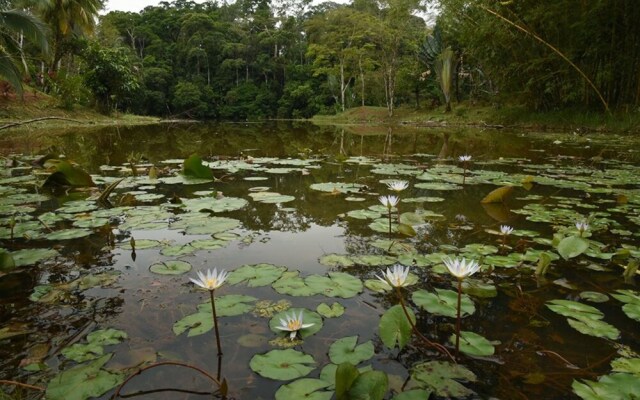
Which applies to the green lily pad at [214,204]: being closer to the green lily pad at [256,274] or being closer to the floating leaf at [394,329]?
the green lily pad at [256,274]

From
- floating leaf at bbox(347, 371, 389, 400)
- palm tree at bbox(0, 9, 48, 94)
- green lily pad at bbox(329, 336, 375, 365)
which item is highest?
palm tree at bbox(0, 9, 48, 94)

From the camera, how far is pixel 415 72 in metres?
21.1

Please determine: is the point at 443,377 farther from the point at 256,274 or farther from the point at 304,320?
the point at 256,274

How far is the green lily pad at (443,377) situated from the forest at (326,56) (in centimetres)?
102

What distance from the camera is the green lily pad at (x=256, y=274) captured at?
5.75ft

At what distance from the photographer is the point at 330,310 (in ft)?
4.98

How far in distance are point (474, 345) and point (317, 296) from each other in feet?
2.16

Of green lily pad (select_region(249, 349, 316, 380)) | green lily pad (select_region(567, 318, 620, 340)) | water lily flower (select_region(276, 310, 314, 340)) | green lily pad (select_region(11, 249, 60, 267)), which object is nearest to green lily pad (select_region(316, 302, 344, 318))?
water lily flower (select_region(276, 310, 314, 340))

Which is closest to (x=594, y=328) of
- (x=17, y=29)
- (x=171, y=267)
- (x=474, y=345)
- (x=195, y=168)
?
(x=474, y=345)

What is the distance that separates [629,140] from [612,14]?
254cm

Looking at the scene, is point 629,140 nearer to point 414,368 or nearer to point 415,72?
point 414,368

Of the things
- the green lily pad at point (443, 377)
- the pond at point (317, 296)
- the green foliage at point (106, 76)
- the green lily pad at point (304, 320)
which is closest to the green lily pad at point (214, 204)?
the pond at point (317, 296)

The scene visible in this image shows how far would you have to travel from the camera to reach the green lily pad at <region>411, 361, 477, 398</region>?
1088mm

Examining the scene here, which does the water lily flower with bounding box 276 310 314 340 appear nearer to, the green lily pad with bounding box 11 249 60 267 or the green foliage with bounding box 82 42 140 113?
the green lily pad with bounding box 11 249 60 267
